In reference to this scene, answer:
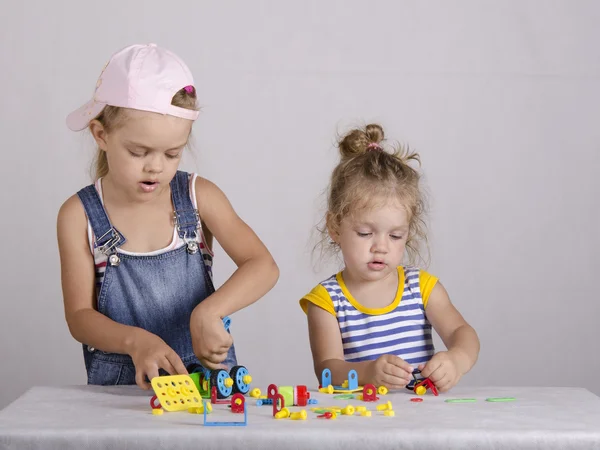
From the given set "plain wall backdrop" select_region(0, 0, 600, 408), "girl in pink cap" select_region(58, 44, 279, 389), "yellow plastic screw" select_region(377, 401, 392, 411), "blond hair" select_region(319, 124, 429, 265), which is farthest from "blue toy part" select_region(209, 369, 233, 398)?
Answer: "plain wall backdrop" select_region(0, 0, 600, 408)

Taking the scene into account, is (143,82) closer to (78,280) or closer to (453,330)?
(78,280)

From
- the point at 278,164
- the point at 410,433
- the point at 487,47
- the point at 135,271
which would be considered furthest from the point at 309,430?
the point at 487,47

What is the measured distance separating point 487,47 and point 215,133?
0.87 m

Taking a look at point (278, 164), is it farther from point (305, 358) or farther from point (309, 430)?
point (309, 430)

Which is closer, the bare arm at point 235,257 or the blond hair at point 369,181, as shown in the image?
the bare arm at point 235,257

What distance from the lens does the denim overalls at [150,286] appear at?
61.6 inches

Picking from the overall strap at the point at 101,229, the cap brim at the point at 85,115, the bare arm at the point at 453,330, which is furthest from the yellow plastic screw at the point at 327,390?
the cap brim at the point at 85,115

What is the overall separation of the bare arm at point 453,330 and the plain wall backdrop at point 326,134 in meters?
1.06

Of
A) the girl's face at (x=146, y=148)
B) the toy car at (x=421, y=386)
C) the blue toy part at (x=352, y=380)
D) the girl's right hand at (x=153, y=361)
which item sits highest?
the girl's face at (x=146, y=148)

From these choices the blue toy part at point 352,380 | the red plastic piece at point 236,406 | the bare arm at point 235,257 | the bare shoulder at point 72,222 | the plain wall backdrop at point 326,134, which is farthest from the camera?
the plain wall backdrop at point 326,134

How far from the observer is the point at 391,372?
135 centimetres

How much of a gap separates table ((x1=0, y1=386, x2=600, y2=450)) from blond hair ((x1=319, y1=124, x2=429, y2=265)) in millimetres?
510

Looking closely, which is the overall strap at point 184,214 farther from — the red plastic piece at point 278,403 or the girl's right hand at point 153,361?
the red plastic piece at point 278,403

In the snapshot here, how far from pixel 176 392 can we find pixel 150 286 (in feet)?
1.48
